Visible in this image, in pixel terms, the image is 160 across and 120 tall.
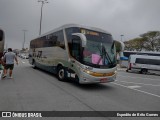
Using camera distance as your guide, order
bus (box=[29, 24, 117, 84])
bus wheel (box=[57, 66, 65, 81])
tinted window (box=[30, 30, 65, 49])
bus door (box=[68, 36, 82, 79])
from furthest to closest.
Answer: tinted window (box=[30, 30, 65, 49]) → bus wheel (box=[57, 66, 65, 81]) → bus door (box=[68, 36, 82, 79]) → bus (box=[29, 24, 117, 84])

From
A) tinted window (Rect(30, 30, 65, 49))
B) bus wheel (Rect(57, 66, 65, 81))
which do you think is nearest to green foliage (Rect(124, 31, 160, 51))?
tinted window (Rect(30, 30, 65, 49))

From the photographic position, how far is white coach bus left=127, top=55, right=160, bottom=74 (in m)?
25.9

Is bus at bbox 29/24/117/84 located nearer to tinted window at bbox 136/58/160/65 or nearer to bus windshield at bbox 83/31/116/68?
bus windshield at bbox 83/31/116/68

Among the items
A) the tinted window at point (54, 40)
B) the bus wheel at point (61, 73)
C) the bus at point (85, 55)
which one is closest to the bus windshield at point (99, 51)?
the bus at point (85, 55)

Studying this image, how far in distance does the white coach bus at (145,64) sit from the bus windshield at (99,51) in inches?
700

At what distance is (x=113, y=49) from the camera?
9.95 metres

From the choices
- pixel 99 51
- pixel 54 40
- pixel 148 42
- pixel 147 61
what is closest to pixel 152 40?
pixel 148 42

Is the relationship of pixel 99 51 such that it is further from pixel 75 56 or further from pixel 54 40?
pixel 54 40

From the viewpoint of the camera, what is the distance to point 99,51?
933 cm

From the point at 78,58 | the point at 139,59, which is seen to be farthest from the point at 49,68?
the point at 139,59

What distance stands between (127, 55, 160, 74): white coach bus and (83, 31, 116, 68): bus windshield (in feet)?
58.4

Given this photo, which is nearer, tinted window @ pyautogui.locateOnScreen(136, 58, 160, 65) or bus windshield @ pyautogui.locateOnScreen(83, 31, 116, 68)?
bus windshield @ pyautogui.locateOnScreen(83, 31, 116, 68)

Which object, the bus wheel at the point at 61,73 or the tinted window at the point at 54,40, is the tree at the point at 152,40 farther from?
the bus wheel at the point at 61,73

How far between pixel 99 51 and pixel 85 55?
853mm
